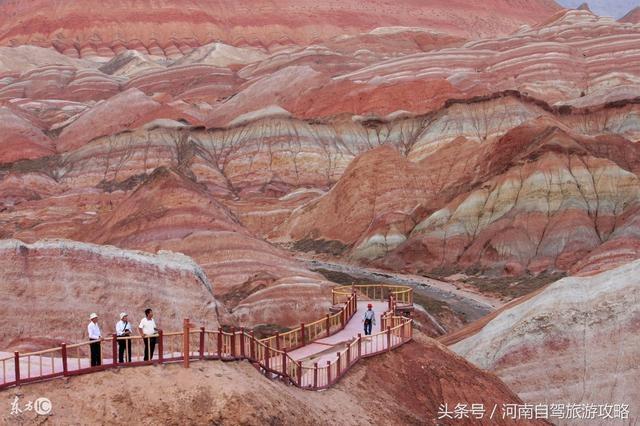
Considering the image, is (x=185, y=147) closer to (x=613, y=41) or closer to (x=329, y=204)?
(x=329, y=204)

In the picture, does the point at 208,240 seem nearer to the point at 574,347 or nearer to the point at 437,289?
the point at 437,289

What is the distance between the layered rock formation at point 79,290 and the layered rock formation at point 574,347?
10.7 meters

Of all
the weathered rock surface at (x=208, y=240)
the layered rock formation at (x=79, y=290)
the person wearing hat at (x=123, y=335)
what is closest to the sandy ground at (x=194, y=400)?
the person wearing hat at (x=123, y=335)

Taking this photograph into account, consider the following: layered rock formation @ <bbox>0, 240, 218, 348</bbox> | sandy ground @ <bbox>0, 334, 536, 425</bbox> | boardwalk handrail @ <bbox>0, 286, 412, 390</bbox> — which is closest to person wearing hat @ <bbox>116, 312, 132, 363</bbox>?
boardwalk handrail @ <bbox>0, 286, 412, 390</bbox>

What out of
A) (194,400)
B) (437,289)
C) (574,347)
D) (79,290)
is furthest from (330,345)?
(437,289)

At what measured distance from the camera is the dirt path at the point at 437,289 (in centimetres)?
6138

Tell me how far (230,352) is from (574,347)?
18.1 m

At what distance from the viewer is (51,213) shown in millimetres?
101750

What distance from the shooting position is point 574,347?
34625 mm

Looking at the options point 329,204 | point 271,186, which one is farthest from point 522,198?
point 271,186

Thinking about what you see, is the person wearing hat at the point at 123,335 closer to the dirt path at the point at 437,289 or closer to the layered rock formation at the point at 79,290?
the layered rock formation at the point at 79,290

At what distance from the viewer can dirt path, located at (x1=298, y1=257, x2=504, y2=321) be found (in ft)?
201

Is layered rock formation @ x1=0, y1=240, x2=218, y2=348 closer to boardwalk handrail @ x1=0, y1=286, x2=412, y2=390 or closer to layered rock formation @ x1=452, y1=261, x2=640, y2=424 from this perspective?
boardwalk handrail @ x1=0, y1=286, x2=412, y2=390

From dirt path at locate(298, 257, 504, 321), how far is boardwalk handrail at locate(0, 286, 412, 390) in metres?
27.8
